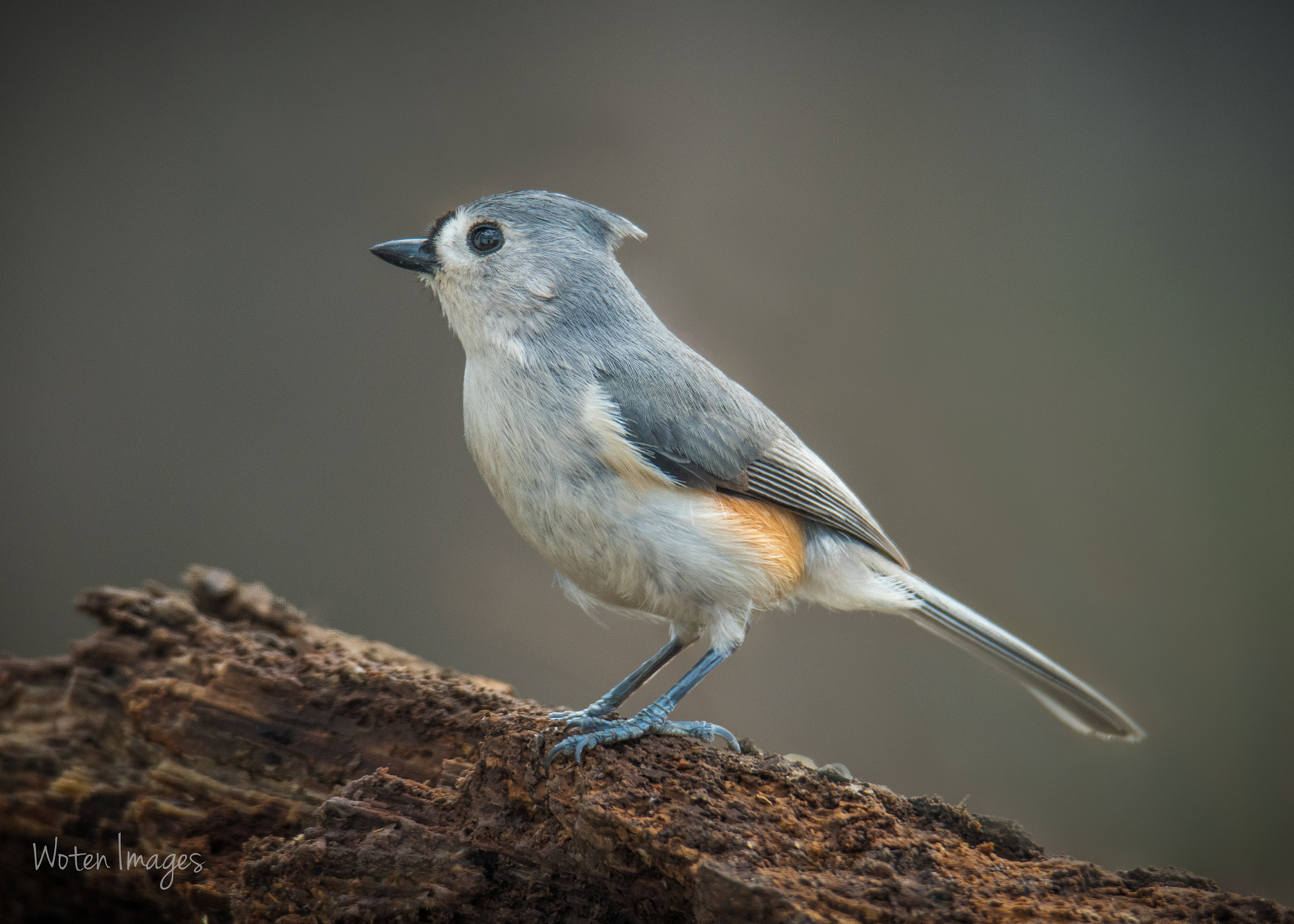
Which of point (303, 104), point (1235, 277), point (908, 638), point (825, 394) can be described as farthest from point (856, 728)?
point (303, 104)

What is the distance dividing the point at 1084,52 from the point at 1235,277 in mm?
1120

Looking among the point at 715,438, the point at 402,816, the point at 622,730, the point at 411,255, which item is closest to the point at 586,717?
the point at 622,730

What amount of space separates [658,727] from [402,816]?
0.57 metres

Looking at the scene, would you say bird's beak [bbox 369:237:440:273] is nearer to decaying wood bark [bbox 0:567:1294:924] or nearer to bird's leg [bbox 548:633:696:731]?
decaying wood bark [bbox 0:567:1294:924]

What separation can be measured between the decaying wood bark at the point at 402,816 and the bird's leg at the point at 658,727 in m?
0.03

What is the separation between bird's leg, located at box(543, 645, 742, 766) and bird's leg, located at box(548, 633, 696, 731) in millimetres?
28

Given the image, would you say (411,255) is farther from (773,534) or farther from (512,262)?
(773,534)

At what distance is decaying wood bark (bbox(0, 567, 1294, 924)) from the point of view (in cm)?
151

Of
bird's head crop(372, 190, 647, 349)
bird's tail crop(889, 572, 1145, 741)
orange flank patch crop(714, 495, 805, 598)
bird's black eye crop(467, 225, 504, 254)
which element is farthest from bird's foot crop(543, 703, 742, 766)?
bird's black eye crop(467, 225, 504, 254)

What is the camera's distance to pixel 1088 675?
3.73 meters

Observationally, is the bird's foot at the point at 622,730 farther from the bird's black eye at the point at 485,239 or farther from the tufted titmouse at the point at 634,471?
the bird's black eye at the point at 485,239

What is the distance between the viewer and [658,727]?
6.13ft

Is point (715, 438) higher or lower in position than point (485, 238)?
lower

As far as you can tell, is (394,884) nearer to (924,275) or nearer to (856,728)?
(856,728)
